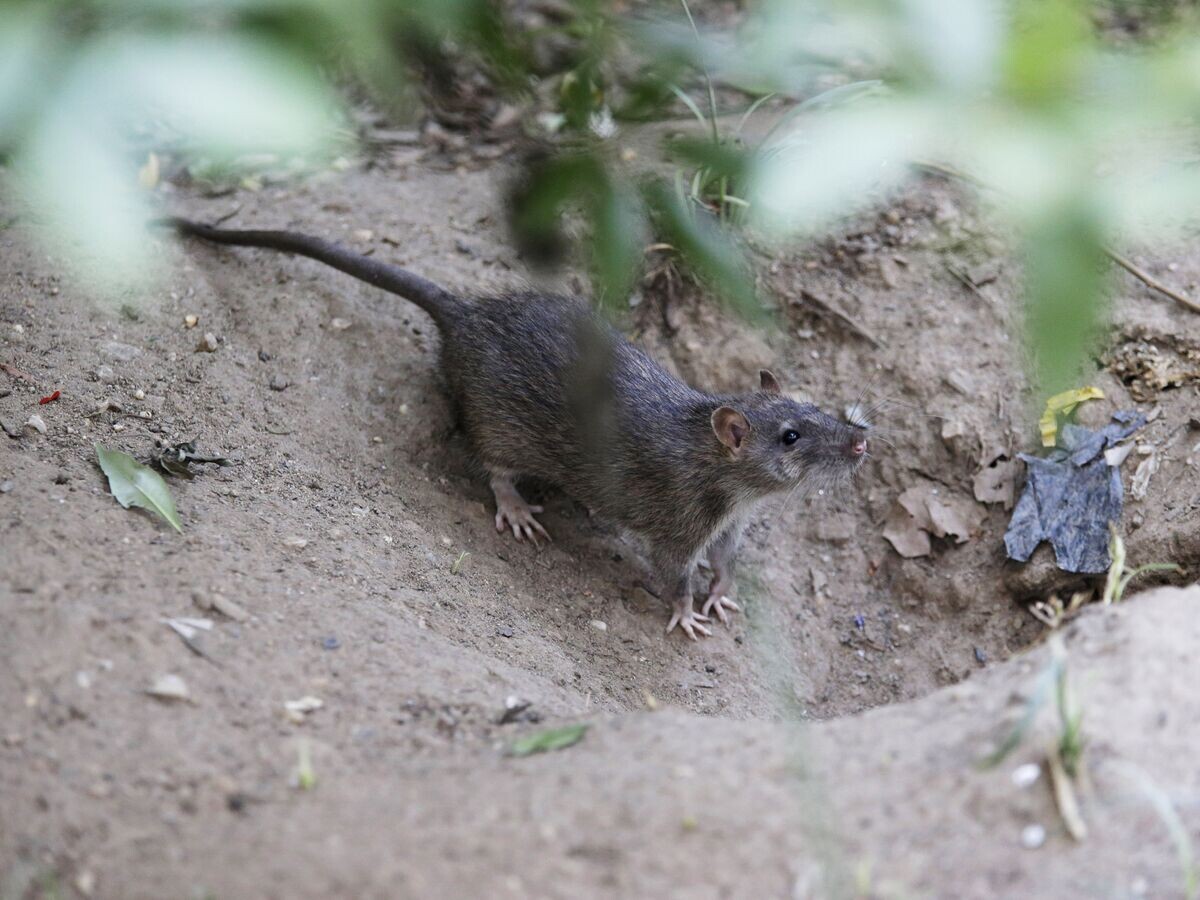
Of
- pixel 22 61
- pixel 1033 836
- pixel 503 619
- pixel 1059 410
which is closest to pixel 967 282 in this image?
pixel 1059 410

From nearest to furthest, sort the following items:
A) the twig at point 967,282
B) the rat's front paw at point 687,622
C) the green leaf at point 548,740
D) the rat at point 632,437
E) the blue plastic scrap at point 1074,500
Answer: the green leaf at point 548,740 < the blue plastic scrap at point 1074,500 < the rat's front paw at point 687,622 < the rat at point 632,437 < the twig at point 967,282

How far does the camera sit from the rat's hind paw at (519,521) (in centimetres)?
509

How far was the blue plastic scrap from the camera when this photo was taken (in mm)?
4656

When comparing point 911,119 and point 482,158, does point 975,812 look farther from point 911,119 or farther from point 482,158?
point 482,158

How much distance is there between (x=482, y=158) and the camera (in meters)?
6.47

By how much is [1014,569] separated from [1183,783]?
2350 millimetres

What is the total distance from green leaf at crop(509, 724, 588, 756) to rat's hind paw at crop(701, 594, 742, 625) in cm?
215

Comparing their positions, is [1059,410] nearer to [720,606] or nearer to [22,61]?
[720,606]

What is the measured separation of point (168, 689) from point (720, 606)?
2740mm

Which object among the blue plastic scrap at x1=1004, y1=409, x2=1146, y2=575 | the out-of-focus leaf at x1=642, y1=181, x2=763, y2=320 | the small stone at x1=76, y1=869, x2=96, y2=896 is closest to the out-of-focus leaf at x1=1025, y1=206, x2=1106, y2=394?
the out-of-focus leaf at x1=642, y1=181, x2=763, y2=320

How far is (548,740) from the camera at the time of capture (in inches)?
116

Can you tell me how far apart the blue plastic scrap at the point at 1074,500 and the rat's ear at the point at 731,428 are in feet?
3.85

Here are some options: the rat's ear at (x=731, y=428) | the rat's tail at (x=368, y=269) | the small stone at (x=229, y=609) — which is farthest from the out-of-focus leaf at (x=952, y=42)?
the rat's tail at (x=368, y=269)

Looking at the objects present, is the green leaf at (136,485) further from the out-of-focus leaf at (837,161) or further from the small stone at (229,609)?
the out-of-focus leaf at (837,161)
